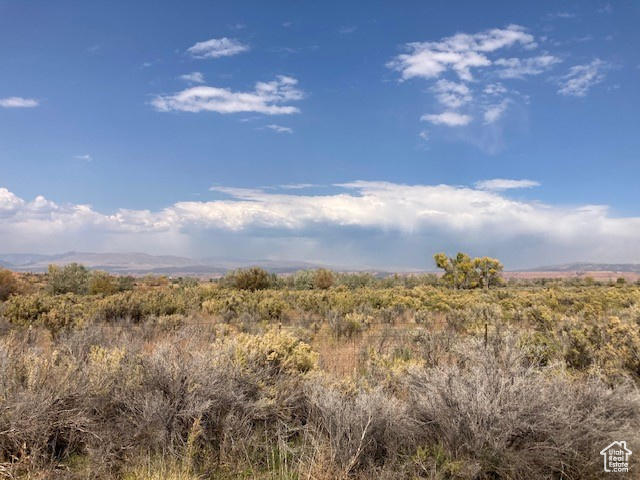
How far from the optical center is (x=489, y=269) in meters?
45.9

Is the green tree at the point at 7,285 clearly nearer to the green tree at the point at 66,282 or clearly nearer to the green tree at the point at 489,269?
the green tree at the point at 66,282

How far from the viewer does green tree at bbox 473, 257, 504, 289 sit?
150 feet

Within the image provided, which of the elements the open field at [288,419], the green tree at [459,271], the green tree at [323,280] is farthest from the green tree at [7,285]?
the green tree at [459,271]

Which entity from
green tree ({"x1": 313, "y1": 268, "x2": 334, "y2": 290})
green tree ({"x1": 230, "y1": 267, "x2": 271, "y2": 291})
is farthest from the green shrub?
green tree ({"x1": 313, "y1": 268, "x2": 334, "y2": 290})

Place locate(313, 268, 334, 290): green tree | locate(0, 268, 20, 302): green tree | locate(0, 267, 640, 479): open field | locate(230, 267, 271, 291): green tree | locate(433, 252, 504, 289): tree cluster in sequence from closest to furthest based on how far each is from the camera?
1. locate(0, 267, 640, 479): open field
2. locate(0, 268, 20, 302): green tree
3. locate(230, 267, 271, 291): green tree
4. locate(313, 268, 334, 290): green tree
5. locate(433, 252, 504, 289): tree cluster

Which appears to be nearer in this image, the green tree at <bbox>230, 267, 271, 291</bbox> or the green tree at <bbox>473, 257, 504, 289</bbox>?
the green tree at <bbox>230, 267, 271, 291</bbox>

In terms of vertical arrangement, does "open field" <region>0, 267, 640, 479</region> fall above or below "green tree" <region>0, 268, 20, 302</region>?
above

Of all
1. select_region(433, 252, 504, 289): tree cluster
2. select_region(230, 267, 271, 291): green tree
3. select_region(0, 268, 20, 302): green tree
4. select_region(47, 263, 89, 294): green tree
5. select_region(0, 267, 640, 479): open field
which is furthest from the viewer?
select_region(433, 252, 504, 289): tree cluster

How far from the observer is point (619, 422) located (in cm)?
431

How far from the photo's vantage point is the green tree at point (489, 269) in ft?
150

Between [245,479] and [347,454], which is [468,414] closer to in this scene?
[347,454]

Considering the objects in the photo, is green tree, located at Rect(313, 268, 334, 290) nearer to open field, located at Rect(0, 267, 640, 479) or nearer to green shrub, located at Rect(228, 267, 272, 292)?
green shrub, located at Rect(228, 267, 272, 292)

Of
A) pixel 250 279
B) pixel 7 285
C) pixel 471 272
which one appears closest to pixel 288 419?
pixel 250 279

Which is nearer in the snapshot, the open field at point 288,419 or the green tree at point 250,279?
the open field at point 288,419
